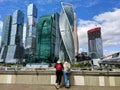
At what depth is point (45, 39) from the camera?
177 meters

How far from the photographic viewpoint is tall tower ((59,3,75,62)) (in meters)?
120

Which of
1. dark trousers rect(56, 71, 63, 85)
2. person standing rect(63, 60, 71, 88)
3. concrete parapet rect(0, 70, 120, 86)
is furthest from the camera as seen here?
concrete parapet rect(0, 70, 120, 86)

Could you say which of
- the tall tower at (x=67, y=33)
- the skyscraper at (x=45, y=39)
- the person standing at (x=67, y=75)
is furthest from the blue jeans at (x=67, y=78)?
the skyscraper at (x=45, y=39)

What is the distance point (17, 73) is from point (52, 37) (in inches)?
6590

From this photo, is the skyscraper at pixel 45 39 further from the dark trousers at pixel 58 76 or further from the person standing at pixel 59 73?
the dark trousers at pixel 58 76

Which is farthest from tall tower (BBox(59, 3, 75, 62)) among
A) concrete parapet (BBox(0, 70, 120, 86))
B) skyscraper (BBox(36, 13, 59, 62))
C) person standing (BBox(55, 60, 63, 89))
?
person standing (BBox(55, 60, 63, 89))

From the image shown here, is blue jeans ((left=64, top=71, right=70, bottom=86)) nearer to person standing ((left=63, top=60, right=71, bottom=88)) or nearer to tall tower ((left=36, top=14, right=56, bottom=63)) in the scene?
person standing ((left=63, top=60, right=71, bottom=88))

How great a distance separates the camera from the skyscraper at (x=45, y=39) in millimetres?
176625

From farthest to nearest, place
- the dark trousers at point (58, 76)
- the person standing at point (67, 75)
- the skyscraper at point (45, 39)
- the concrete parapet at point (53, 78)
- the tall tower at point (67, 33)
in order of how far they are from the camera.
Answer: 1. the skyscraper at point (45, 39)
2. the tall tower at point (67, 33)
3. the concrete parapet at point (53, 78)
4. the dark trousers at point (58, 76)
5. the person standing at point (67, 75)

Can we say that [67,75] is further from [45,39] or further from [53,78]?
[45,39]

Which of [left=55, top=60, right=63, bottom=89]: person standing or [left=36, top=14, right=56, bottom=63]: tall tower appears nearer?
[left=55, top=60, right=63, bottom=89]: person standing

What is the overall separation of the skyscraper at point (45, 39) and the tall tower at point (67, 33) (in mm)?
48847

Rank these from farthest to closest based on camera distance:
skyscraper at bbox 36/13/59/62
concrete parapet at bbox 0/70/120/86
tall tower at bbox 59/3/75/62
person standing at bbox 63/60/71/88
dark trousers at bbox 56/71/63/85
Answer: skyscraper at bbox 36/13/59/62
tall tower at bbox 59/3/75/62
concrete parapet at bbox 0/70/120/86
dark trousers at bbox 56/71/63/85
person standing at bbox 63/60/71/88

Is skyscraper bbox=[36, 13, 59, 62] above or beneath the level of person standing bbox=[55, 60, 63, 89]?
above
